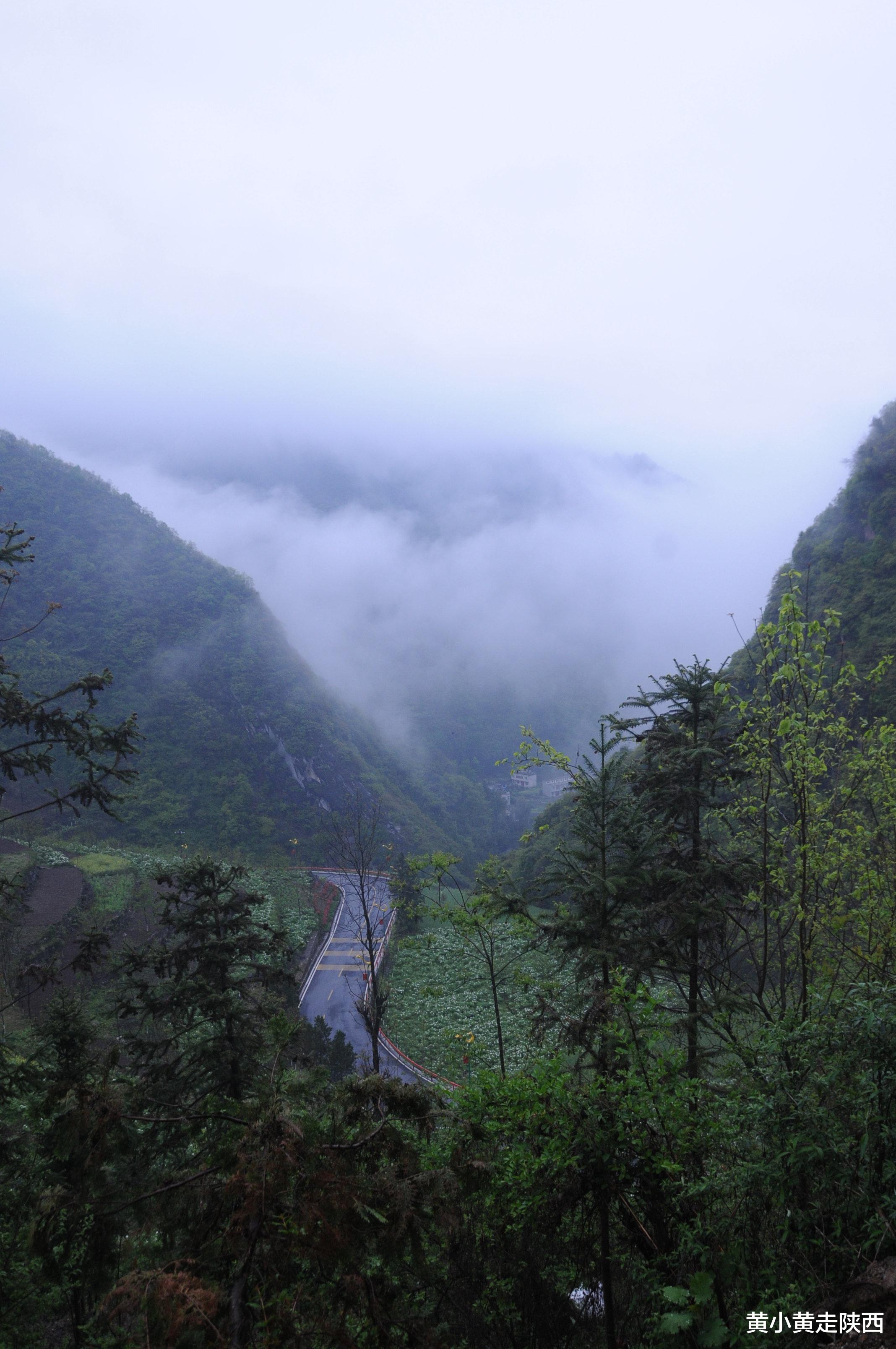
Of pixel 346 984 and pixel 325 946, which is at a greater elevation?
pixel 346 984

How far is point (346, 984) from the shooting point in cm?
2409

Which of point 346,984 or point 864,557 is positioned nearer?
point 346,984

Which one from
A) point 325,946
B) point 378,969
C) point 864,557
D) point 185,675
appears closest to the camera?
point 378,969

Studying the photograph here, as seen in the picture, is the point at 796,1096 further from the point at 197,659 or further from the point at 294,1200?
the point at 197,659

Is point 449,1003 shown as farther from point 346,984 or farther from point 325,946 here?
point 325,946

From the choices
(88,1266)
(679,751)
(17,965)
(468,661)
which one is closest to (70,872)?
(17,965)

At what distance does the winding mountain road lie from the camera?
85.4 feet

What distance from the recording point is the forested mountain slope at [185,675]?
195 feet

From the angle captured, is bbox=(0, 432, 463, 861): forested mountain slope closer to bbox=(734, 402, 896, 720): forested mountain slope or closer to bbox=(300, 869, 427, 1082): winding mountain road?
bbox=(300, 869, 427, 1082): winding mountain road
